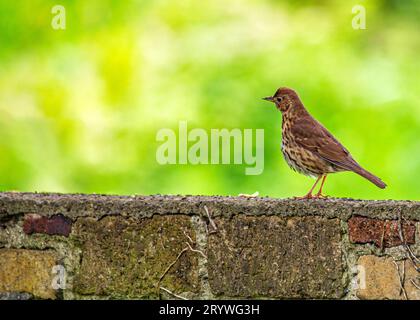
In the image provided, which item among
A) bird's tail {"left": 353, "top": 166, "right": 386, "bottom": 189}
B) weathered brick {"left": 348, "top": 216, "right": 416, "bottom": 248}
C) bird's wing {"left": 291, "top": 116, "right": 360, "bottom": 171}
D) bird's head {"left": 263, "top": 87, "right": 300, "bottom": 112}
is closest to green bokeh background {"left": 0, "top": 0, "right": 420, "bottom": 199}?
bird's head {"left": 263, "top": 87, "right": 300, "bottom": 112}

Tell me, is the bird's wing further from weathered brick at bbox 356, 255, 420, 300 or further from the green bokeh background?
the green bokeh background

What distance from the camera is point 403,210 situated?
10.00ft

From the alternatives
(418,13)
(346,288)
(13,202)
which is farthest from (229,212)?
(418,13)

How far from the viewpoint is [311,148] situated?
4016 millimetres

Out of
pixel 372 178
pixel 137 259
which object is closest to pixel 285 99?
pixel 372 178

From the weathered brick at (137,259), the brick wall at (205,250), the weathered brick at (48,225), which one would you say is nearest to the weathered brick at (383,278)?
the brick wall at (205,250)

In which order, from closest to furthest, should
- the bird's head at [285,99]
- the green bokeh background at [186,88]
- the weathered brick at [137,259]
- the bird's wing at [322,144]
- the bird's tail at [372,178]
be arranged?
1. the weathered brick at [137,259]
2. the bird's tail at [372,178]
3. the bird's wing at [322,144]
4. the bird's head at [285,99]
5. the green bokeh background at [186,88]

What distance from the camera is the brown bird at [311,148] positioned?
3.97 meters

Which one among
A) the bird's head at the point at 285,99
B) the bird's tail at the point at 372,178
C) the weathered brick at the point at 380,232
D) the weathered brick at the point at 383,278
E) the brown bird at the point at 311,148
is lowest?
the weathered brick at the point at 383,278

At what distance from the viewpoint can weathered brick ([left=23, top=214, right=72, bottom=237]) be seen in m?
3.05

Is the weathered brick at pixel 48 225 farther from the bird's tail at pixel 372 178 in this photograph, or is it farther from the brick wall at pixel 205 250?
the bird's tail at pixel 372 178

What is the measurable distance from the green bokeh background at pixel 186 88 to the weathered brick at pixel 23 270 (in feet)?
12.1

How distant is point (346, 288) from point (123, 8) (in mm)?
5175
